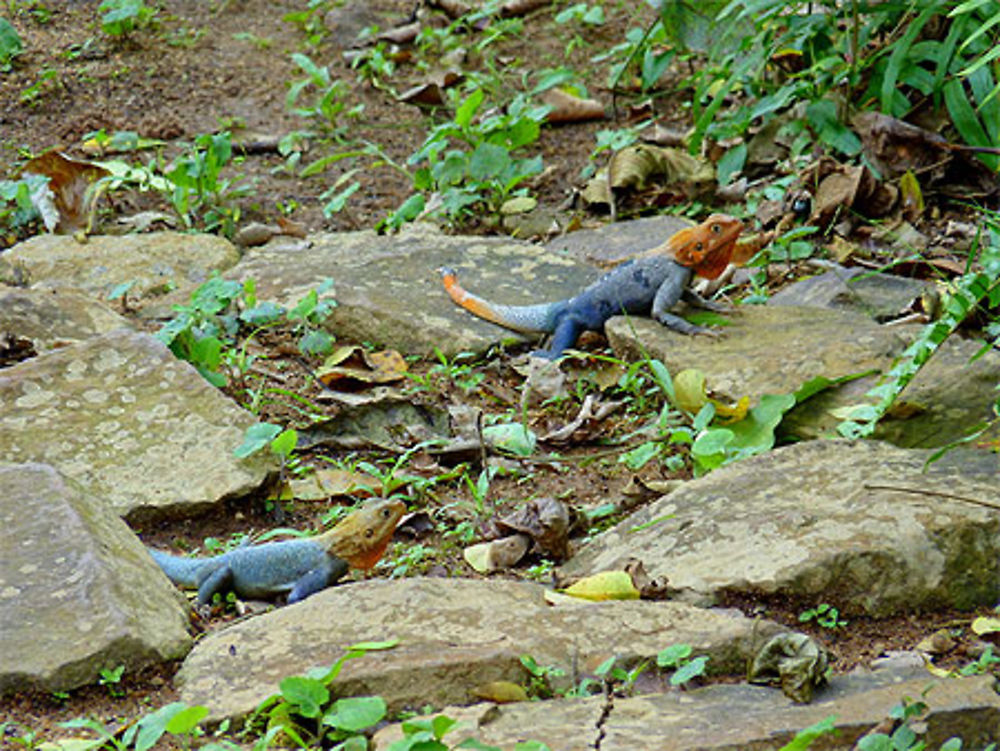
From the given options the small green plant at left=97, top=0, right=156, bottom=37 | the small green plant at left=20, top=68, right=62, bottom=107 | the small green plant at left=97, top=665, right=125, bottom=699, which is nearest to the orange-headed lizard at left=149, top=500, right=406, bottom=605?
the small green plant at left=97, top=665, right=125, bottom=699

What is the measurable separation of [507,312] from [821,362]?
60.2 inches

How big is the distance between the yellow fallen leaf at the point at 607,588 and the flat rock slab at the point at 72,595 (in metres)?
0.98

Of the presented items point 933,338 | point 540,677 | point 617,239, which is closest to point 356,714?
point 540,677

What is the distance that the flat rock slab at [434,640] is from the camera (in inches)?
115

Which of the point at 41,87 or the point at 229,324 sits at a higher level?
the point at 41,87

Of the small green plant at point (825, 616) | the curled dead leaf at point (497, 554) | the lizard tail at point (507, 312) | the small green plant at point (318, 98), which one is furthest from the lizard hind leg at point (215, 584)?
the small green plant at point (318, 98)

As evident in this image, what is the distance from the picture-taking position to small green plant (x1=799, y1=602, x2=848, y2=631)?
3.31 m

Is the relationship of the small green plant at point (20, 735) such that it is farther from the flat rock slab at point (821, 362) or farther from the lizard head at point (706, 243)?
the lizard head at point (706, 243)

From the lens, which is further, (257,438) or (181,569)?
(257,438)

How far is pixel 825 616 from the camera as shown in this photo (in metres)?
3.33

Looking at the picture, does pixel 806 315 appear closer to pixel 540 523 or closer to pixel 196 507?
pixel 540 523

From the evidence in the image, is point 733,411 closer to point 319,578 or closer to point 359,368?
point 319,578

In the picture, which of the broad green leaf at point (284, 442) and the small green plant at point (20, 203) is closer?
the broad green leaf at point (284, 442)

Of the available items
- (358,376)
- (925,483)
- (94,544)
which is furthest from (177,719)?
(358,376)
